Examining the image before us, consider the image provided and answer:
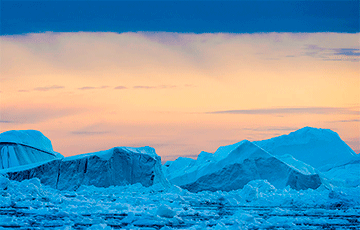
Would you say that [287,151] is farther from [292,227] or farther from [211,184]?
[292,227]

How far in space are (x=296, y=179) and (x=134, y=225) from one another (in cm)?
1204

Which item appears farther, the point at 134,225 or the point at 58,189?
the point at 58,189

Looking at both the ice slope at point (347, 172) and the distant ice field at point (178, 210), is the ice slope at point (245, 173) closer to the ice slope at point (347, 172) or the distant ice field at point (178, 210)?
the distant ice field at point (178, 210)

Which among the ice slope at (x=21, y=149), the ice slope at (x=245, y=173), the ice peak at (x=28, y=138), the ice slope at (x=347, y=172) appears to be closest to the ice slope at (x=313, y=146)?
the ice slope at (x=347, y=172)

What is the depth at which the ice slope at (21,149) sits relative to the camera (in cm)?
2412

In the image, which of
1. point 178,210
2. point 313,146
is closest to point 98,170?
point 178,210

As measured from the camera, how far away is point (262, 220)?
10938 millimetres

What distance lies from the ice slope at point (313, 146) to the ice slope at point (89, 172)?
49.4ft

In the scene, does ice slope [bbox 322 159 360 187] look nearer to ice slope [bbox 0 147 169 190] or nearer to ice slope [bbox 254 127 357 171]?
ice slope [bbox 254 127 357 171]

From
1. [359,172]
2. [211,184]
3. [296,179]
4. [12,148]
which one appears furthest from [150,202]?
[359,172]

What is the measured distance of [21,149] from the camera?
2475 cm

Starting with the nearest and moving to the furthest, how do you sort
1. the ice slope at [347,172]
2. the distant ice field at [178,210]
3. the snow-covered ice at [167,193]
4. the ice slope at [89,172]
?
the distant ice field at [178,210]
the snow-covered ice at [167,193]
the ice slope at [89,172]
the ice slope at [347,172]

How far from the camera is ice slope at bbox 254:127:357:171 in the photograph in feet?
109

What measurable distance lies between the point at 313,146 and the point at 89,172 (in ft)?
64.9
